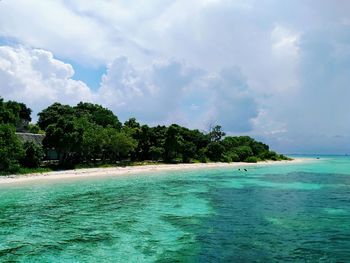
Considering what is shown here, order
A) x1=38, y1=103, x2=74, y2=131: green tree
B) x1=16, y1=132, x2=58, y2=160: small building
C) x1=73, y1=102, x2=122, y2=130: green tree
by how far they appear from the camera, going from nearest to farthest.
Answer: x1=16, y1=132, x2=58, y2=160: small building < x1=38, y1=103, x2=74, y2=131: green tree < x1=73, y1=102, x2=122, y2=130: green tree

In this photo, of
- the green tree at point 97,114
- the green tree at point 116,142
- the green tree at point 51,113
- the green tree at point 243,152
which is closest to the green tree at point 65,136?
the green tree at point 116,142

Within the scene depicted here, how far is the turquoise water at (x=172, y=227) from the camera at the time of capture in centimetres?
1383

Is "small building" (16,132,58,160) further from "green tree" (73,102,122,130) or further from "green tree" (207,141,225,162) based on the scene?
"green tree" (207,141,225,162)

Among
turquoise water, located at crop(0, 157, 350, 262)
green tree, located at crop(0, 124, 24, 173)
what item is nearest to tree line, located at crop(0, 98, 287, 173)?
green tree, located at crop(0, 124, 24, 173)

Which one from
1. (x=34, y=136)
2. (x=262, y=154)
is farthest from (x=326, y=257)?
(x=262, y=154)

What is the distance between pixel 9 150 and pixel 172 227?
30.3 m

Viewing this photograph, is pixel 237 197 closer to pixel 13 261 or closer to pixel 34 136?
pixel 13 261

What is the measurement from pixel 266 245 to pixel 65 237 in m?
8.75

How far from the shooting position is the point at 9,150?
138ft

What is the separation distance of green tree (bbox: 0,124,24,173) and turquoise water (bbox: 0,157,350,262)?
1151cm

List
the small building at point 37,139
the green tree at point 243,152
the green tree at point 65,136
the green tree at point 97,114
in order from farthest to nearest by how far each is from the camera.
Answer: the green tree at point 243,152, the green tree at point 97,114, the small building at point 37,139, the green tree at point 65,136

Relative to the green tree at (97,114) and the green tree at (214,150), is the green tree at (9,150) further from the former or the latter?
the green tree at (214,150)

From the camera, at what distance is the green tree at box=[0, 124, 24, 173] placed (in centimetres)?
4180

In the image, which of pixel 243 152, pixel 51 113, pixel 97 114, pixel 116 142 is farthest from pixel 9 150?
pixel 243 152
